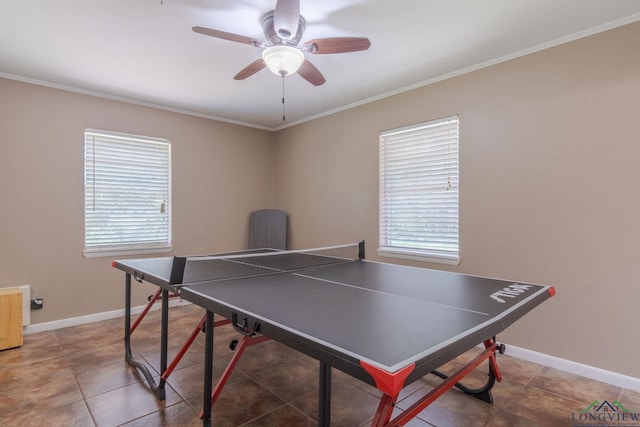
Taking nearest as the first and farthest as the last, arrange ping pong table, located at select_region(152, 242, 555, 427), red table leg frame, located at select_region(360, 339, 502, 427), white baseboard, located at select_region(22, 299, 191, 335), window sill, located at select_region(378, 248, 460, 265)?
red table leg frame, located at select_region(360, 339, 502, 427) → ping pong table, located at select_region(152, 242, 555, 427) → window sill, located at select_region(378, 248, 460, 265) → white baseboard, located at select_region(22, 299, 191, 335)

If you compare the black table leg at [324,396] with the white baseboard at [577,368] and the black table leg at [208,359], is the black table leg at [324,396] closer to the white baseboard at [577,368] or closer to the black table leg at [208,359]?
the black table leg at [208,359]

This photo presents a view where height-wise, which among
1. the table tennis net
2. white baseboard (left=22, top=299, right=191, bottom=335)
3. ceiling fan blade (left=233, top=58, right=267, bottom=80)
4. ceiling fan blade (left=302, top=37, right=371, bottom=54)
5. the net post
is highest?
ceiling fan blade (left=233, top=58, right=267, bottom=80)

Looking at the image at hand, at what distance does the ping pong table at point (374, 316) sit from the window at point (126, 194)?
225 cm

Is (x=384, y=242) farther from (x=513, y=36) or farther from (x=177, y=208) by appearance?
(x=177, y=208)

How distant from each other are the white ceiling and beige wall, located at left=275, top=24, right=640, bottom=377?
7.9 inches

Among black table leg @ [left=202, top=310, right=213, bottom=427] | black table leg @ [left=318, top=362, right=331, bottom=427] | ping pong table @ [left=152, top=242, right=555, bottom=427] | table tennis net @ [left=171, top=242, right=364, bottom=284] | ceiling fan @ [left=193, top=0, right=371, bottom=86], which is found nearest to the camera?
ping pong table @ [left=152, top=242, right=555, bottom=427]

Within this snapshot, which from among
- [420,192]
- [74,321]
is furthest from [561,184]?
[74,321]

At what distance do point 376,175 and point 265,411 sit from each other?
258 centimetres

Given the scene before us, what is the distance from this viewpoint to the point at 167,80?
10.8ft

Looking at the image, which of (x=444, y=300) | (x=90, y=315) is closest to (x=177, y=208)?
(x=90, y=315)

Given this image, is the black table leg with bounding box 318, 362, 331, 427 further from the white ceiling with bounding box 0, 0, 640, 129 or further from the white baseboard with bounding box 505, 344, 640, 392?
the white baseboard with bounding box 505, 344, 640, 392

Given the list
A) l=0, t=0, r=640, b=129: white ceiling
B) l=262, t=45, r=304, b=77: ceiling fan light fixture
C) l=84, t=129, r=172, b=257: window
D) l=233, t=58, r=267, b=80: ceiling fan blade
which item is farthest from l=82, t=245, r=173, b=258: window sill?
l=262, t=45, r=304, b=77: ceiling fan light fixture

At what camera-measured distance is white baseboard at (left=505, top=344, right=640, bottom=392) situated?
7.45ft

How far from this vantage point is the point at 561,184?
2.54m
